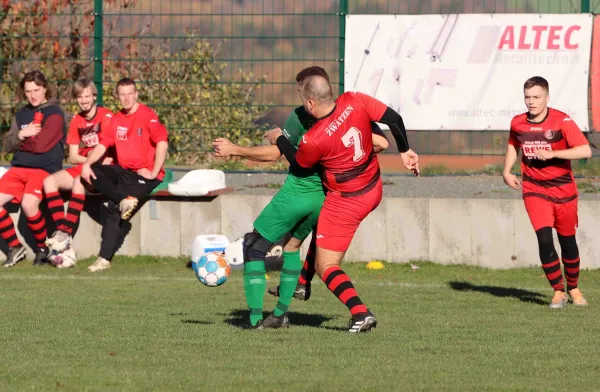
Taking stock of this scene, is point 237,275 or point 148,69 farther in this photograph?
point 148,69

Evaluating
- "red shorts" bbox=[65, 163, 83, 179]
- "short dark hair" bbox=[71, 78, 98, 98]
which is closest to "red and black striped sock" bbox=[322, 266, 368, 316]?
"red shorts" bbox=[65, 163, 83, 179]

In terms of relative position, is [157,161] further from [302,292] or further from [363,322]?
[363,322]

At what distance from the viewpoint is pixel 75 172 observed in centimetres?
1327

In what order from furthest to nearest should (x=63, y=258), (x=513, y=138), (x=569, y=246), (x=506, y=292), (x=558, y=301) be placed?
1. (x=63, y=258)
2. (x=506, y=292)
3. (x=569, y=246)
4. (x=513, y=138)
5. (x=558, y=301)

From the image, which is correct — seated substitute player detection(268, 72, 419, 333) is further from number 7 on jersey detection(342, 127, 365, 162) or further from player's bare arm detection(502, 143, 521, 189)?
player's bare arm detection(502, 143, 521, 189)

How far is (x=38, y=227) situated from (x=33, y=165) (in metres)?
0.69

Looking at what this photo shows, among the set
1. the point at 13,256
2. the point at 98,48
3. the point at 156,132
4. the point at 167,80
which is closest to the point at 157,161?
the point at 156,132

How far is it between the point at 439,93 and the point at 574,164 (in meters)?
1.84

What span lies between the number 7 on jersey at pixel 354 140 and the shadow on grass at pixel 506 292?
3356mm

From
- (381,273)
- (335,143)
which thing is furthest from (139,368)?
(381,273)

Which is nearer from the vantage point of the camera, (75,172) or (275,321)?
(275,321)

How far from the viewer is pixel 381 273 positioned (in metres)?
12.8

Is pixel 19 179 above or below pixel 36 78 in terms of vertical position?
below

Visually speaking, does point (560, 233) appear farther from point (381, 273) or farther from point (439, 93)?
point (439, 93)
